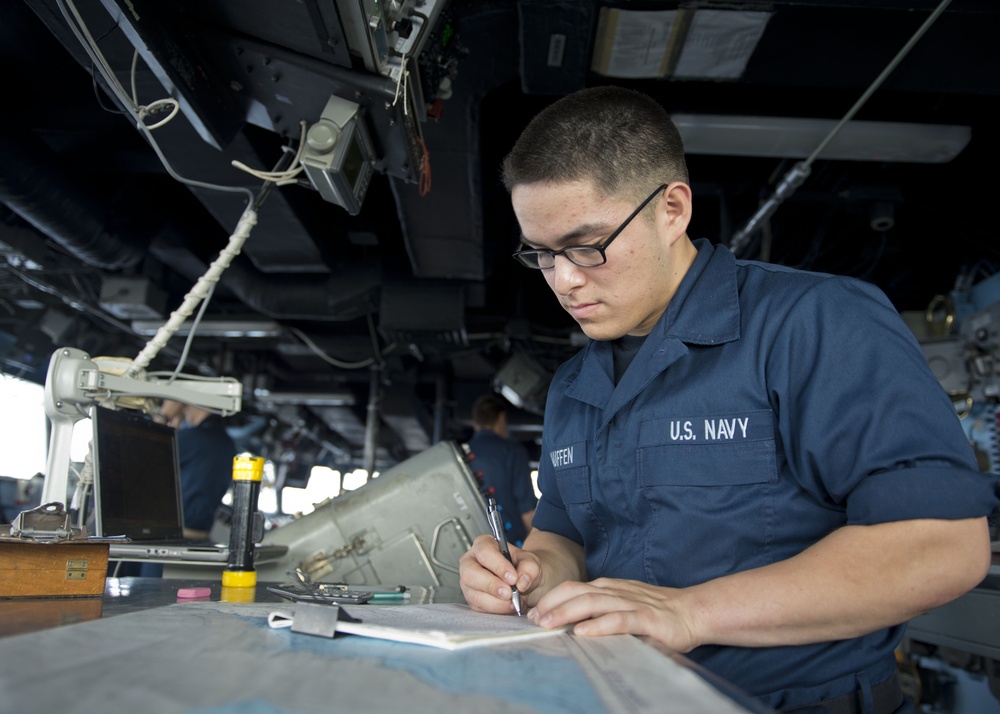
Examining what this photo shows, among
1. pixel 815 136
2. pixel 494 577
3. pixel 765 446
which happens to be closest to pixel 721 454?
pixel 765 446

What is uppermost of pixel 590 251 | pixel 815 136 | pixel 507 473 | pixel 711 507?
pixel 815 136

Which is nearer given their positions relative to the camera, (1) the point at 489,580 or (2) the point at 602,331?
(1) the point at 489,580

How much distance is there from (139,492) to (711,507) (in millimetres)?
1437

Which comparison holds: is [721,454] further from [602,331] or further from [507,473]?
[507,473]

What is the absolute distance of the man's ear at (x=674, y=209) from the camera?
3.91 feet

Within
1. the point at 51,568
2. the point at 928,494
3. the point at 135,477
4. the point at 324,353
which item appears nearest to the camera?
the point at 928,494

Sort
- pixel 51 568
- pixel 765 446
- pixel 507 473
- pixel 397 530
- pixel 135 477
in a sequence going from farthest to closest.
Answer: pixel 507 473
pixel 397 530
pixel 135 477
pixel 51 568
pixel 765 446

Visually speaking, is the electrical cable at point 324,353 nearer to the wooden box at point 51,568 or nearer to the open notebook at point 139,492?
the open notebook at point 139,492

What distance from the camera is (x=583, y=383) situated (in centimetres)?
131

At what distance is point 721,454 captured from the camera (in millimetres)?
1035

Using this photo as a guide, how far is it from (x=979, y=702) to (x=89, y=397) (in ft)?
8.25

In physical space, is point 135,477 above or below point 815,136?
below

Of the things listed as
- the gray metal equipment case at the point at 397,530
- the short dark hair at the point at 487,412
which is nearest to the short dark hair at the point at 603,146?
the gray metal equipment case at the point at 397,530

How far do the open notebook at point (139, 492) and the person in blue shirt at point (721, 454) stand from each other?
35.5 inches
